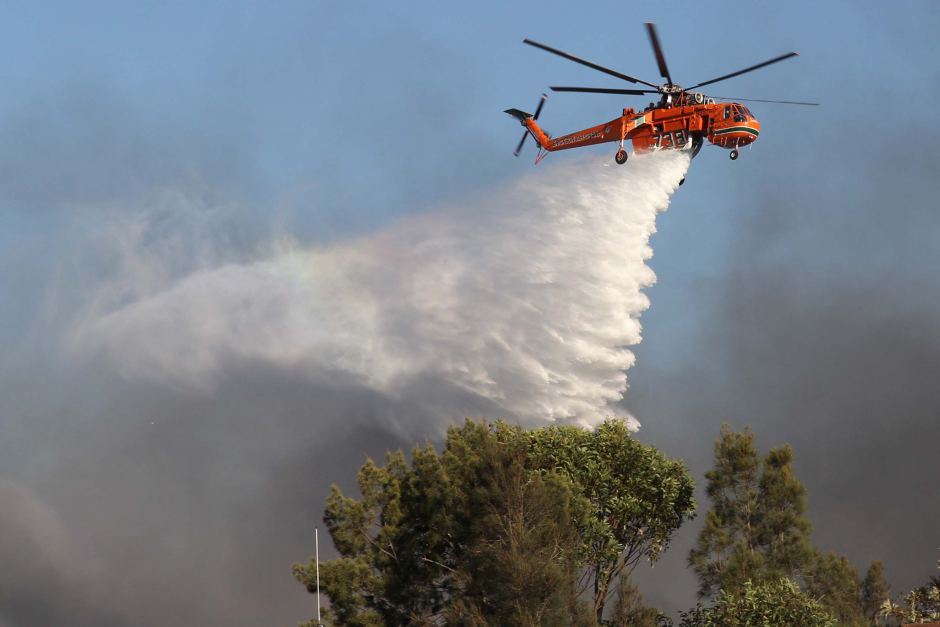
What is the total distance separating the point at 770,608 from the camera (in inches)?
2108

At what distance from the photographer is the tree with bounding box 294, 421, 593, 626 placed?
4438cm

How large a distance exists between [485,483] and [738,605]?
13607 mm

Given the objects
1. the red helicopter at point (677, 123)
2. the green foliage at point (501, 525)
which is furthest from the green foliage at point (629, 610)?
the red helicopter at point (677, 123)

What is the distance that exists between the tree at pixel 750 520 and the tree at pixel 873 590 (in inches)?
746

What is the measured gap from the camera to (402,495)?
57.8 meters

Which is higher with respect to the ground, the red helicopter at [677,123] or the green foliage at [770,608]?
the red helicopter at [677,123]

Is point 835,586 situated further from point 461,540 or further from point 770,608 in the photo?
point 461,540

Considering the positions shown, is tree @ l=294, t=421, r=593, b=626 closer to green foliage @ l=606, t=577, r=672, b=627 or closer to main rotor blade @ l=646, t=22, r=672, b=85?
green foliage @ l=606, t=577, r=672, b=627

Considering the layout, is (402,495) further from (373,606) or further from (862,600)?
(862,600)

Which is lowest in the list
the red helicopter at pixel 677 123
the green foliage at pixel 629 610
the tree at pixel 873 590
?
the green foliage at pixel 629 610

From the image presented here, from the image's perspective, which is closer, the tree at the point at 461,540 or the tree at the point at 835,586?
the tree at the point at 461,540

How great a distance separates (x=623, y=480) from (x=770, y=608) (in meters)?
10.6

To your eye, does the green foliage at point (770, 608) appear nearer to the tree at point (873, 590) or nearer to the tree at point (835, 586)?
the tree at point (835, 586)

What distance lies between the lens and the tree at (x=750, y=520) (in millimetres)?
57375
